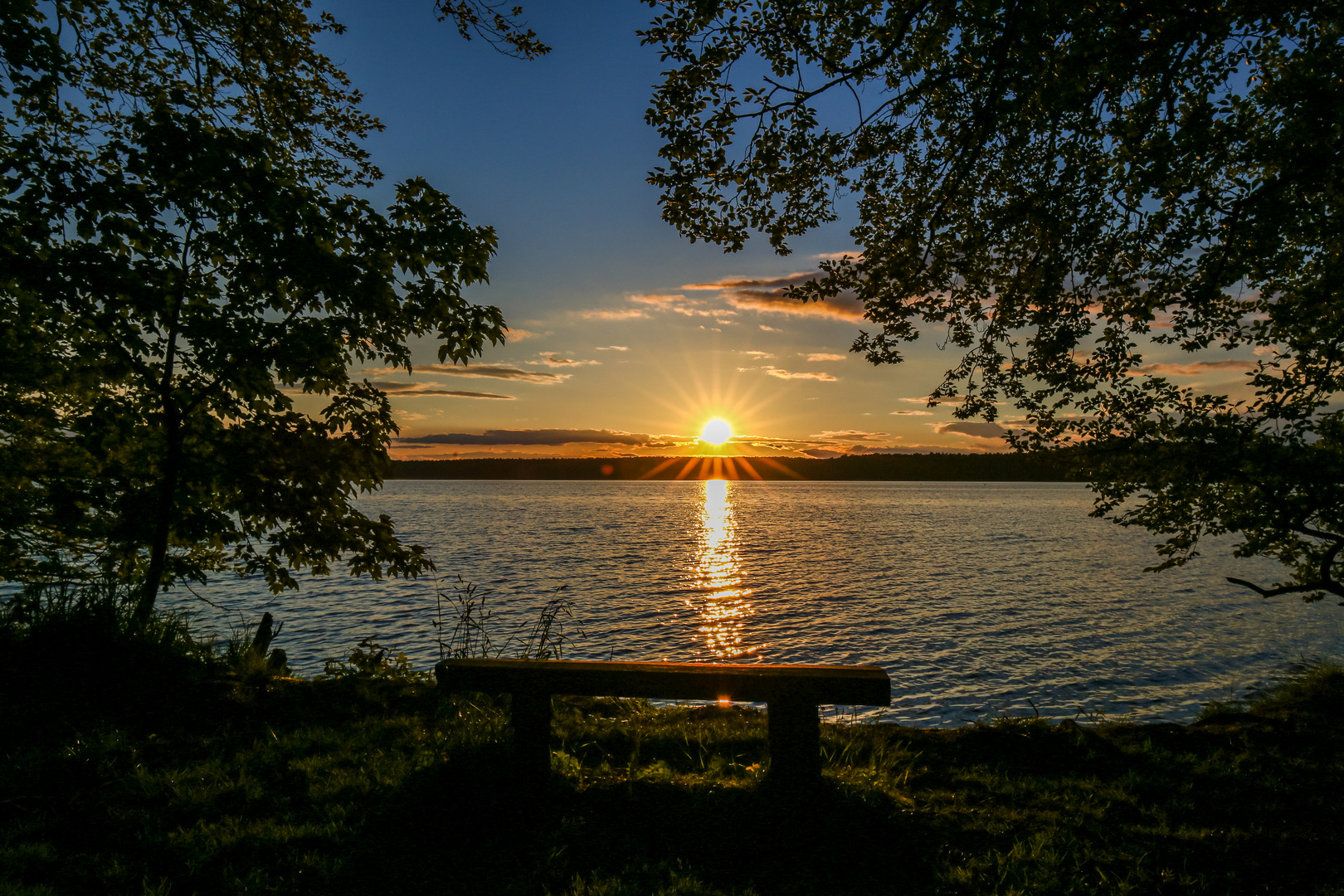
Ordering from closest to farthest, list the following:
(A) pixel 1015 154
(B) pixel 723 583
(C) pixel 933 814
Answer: (C) pixel 933 814 < (A) pixel 1015 154 < (B) pixel 723 583

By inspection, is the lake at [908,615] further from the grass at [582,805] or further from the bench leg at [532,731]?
the bench leg at [532,731]

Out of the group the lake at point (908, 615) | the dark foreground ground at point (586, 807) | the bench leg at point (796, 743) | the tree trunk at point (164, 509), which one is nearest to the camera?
the dark foreground ground at point (586, 807)

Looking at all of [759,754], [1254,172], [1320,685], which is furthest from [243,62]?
[1320,685]

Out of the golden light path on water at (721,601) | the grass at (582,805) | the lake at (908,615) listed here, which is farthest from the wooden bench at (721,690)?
the golden light path on water at (721,601)

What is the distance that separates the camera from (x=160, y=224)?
21.1 feet

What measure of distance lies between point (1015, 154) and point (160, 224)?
9.38 m

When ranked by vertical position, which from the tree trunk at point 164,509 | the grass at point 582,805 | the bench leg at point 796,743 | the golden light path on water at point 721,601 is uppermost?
the tree trunk at point 164,509

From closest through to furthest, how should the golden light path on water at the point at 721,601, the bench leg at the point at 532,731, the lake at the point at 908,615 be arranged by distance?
1. the bench leg at the point at 532,731
2. the lake at the point at 908,615
3. the golden light path on water at the point at 721,601

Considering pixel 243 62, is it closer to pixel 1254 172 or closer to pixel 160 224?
Answer: pixel 160 224

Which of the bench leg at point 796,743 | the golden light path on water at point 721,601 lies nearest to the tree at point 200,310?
the bench leg at point 796,743

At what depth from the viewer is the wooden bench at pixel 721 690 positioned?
484 centimetres

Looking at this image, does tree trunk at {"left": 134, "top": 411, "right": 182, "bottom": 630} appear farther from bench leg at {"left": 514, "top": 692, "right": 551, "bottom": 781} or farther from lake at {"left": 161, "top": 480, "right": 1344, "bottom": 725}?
lake at {"left": 161, "top": 480, "right": 1344, "bottom": 725}

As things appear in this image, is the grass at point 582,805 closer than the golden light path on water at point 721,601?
Yes

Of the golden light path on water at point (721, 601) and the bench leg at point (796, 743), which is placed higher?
the bench leg at point (796, 743)
